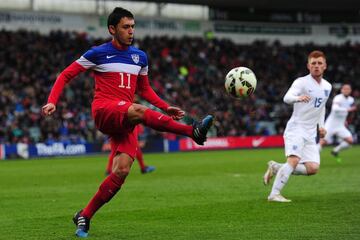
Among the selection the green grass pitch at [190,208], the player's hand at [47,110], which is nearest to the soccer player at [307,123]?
the green grass pitch at [190,208]

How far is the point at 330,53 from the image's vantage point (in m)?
51.7

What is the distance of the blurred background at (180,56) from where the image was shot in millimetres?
34875

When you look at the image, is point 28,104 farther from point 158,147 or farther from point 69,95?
point 158,147

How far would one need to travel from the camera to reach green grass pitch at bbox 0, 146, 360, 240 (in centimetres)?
830

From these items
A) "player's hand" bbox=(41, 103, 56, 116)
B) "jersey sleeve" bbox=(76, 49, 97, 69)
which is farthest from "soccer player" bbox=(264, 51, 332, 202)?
"player's hand" bbox=(41, 103, 56, 116)

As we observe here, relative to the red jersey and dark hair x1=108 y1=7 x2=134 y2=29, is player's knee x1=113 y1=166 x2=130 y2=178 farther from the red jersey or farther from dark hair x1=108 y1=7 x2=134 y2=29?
dark hair x1=108 y1=7 x2=134 y2=29

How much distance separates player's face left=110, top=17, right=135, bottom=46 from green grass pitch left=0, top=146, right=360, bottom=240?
235cm

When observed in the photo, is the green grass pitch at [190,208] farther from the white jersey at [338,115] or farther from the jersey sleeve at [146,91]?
the white jersey at [338,115]

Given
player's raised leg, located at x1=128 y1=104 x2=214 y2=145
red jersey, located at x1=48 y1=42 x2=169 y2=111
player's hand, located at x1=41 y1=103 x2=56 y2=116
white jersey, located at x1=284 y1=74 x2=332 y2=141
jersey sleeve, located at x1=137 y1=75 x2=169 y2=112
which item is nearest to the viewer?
player's raised leg, located at x1=128 y1=104 x2=214 y2=145

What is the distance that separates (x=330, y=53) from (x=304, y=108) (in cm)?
4101

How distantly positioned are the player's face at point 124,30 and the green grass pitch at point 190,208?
2.35 metres

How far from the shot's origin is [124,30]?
8.30 m

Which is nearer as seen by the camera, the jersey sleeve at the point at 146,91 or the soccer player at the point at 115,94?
the soccer player at the point at 115,94

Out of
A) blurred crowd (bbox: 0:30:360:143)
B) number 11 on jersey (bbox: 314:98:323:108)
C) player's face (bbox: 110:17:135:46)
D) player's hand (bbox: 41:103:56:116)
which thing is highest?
player's face (bbox: 110:17:135:46)
